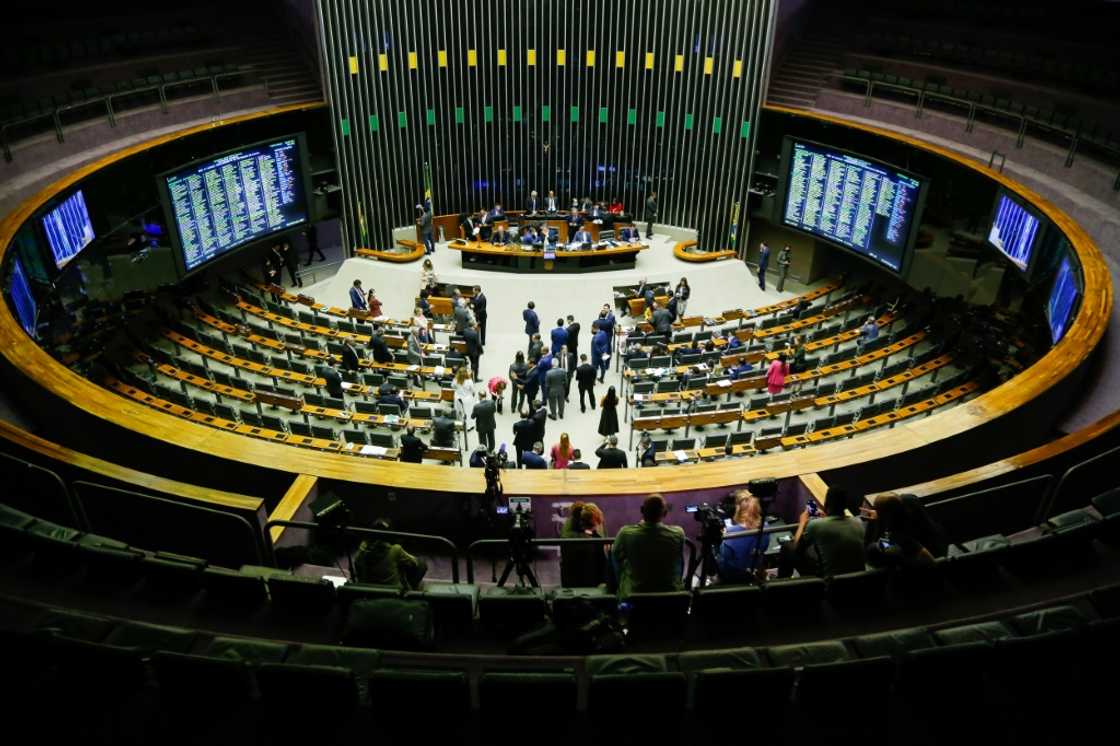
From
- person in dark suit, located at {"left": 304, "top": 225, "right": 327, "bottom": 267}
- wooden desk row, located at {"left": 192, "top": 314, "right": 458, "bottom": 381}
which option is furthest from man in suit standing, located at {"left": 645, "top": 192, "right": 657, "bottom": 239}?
wooden desk row, located at {"left": 192, "top": 314, "right": 458, "bottom": 381}

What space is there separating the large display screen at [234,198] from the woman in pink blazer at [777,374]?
34.0 ft

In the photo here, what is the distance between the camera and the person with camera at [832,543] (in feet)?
16.3

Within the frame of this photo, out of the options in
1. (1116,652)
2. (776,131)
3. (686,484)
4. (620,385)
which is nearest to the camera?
(1116,652)

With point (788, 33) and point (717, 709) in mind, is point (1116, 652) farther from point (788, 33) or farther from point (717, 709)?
point (788, 33)

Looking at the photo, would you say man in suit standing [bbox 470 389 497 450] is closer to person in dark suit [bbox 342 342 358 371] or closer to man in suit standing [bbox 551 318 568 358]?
man in suit standing [bbox 551 318 568 358]

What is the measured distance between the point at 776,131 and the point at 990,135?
5046mm

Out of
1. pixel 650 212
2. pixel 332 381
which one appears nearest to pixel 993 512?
pixel 332 381

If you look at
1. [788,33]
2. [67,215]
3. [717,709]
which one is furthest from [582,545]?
[788,33]

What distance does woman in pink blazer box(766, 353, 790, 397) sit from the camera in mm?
11867

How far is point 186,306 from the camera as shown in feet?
45.7

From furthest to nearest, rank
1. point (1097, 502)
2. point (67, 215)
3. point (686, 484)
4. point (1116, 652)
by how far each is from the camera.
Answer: point (67, 215) → point (686, 484) → point (1097, 502) → point (1116, 652)

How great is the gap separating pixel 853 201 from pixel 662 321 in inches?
194

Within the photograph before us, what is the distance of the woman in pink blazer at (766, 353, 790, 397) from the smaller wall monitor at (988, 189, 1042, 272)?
3726mm

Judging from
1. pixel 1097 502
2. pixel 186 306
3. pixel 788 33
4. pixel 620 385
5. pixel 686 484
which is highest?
pixel 788 33
